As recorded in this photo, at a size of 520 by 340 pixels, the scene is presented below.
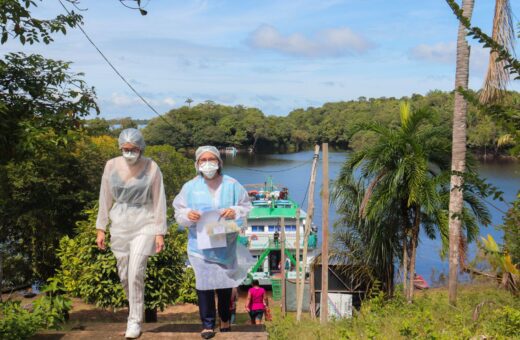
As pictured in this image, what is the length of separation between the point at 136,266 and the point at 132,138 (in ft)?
3.69

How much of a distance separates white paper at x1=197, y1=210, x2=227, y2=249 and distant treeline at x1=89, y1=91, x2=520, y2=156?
49452mm

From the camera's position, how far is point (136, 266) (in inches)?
195

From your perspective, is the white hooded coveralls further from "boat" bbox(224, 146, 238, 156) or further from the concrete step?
"boat" bbox(224, 146, 238, 156)

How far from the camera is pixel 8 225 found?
626 inches

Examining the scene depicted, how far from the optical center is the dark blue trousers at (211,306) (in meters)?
5.04

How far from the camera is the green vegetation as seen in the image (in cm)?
6844

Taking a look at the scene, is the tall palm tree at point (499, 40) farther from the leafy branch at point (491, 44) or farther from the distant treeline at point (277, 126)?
the distant treeline at point (277, 126)

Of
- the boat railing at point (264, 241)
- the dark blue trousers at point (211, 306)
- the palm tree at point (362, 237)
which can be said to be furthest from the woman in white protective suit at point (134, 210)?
the boat railing at point (264, 241)

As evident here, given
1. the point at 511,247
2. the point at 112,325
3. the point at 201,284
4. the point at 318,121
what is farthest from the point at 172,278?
the point at 318,121

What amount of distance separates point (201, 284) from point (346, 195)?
10.2 meters

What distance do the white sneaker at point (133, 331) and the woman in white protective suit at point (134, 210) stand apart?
0.21ft

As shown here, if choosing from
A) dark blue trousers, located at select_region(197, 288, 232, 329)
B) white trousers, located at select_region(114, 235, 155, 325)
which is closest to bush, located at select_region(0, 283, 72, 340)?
white trousers, located at select_region(114, 235, 155, 325)

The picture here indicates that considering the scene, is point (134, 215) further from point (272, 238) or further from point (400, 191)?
point (272, 238)

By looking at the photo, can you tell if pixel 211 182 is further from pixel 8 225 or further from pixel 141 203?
pixel 8 225
